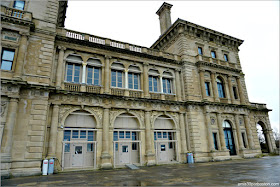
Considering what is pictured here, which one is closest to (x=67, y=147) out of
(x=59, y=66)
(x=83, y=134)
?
(x=83, y=134)

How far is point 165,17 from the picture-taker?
25.8m

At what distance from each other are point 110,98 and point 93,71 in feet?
10.2

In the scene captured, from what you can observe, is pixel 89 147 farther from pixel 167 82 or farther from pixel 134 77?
pixel 167 82

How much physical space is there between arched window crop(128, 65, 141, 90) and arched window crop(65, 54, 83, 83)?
15.9 feet

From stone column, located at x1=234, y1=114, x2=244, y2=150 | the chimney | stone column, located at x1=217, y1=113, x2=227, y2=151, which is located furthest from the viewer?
the chimney

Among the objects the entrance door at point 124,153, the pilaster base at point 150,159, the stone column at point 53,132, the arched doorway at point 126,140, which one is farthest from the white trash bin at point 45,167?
the pilaster base at point 150,159

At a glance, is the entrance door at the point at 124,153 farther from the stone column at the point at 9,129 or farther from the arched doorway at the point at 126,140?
the stone column at the point at 9,129

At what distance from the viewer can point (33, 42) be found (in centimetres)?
1435

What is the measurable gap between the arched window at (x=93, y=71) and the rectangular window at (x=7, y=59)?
5.70m

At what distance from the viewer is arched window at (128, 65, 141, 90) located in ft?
59.7

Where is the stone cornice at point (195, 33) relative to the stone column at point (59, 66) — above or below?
above

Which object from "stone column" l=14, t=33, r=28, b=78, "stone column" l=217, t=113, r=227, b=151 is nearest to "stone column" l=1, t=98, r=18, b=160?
"stone column" l=14, t=33, r=28, b=78

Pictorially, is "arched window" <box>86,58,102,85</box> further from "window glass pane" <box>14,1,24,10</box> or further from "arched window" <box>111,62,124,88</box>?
"window glass pane" <box>14,1,24,10</box>

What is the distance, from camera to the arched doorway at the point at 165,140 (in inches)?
705
